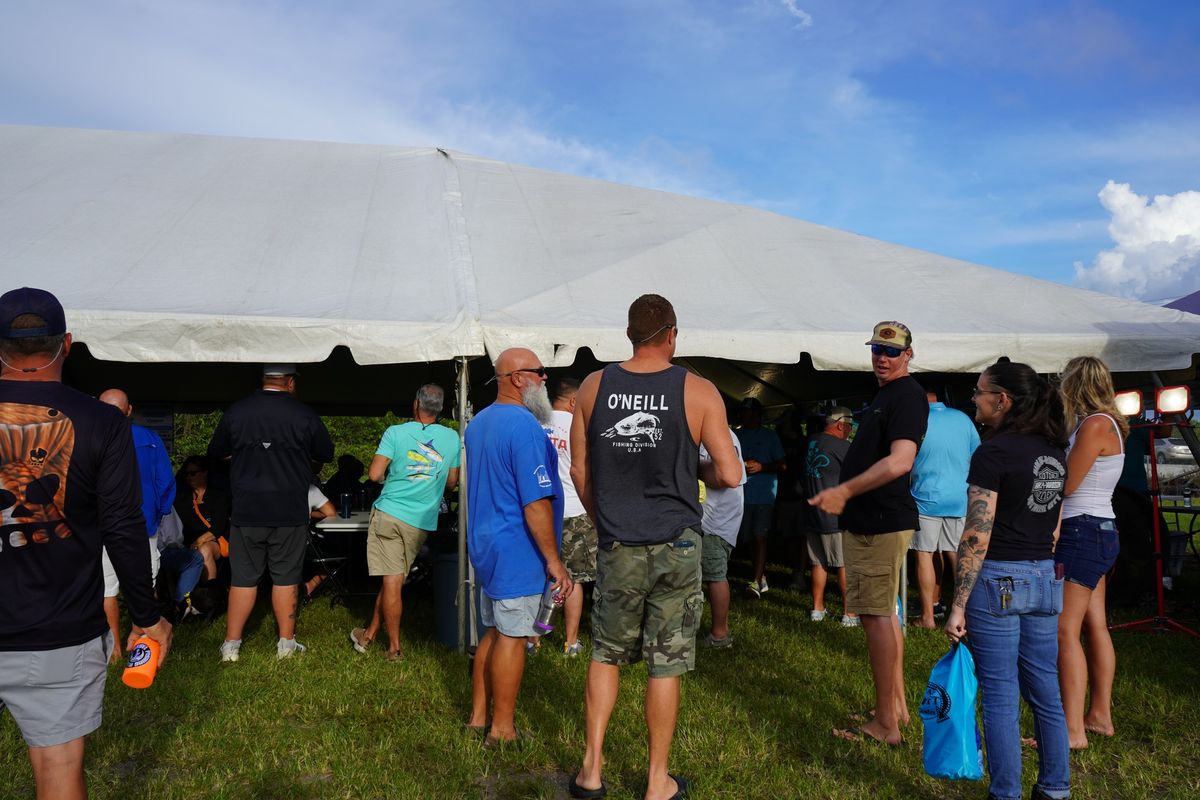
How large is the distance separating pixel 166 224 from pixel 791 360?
15.0ft

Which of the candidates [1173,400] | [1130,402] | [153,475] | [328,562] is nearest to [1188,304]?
[1173,400]

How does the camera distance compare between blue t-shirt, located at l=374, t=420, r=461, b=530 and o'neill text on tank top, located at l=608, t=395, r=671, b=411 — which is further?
blue t-shirt, located at l=374, t=420, r=461, b=530

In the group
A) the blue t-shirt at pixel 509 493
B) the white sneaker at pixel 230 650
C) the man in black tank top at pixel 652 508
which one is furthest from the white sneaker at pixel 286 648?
the man in black tank top at pixel 652 508

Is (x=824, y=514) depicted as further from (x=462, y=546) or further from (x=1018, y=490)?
(x=1018, y=490)

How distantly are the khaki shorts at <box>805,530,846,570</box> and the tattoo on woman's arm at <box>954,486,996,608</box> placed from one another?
3675 mm

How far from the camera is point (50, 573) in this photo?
2283 mm

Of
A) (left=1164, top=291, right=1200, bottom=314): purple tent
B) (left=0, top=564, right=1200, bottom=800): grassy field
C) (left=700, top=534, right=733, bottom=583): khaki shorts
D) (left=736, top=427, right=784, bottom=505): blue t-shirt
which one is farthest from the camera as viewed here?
(left=1164, top=291, right=1200, bottom=314): purple tent

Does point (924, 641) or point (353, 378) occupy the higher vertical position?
point (353, 378)

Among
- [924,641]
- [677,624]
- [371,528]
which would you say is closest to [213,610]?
[371,528]

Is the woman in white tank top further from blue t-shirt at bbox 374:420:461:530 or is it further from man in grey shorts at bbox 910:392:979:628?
blue t-shirt at bbox 374:420:461:530

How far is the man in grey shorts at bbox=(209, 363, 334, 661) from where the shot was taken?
5.13 metres

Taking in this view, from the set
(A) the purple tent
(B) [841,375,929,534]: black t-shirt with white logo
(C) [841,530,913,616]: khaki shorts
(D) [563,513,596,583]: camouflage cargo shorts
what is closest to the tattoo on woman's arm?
(B) [841,375,929,534]: black t-shirt with white logo

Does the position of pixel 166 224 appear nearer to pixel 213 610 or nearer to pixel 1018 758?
pixel 213 610

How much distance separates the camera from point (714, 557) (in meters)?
5.55
